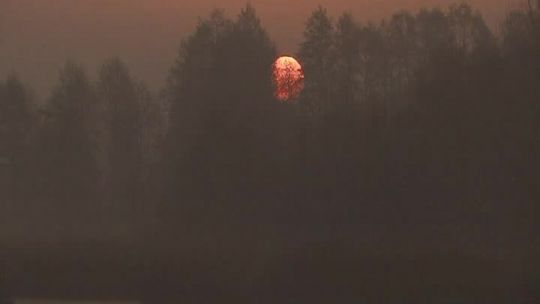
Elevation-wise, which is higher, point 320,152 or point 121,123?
point 121,123

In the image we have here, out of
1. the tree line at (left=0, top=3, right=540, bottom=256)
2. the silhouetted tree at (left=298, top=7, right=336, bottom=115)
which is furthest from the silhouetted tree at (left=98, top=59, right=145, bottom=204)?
the silhouetted tree at (left=298, top=7, right=336, bottom=115)

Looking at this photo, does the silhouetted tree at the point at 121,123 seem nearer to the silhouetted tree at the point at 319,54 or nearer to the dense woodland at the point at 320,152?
the dense woodland at the point at 320,152

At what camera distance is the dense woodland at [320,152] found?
20234mm

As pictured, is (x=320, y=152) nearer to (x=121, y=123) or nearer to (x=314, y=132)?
(x=314, y=132)

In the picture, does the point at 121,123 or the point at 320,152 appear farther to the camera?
the point at 121,123

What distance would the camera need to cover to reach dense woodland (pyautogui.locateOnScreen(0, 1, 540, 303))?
2023cm

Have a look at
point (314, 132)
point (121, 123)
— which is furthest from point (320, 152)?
point (121, 123)

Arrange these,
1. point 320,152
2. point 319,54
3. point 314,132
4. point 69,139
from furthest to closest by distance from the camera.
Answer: point 69,139 < point 319,54 < point 314,132 < point 320,152

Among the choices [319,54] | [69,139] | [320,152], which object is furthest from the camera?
[69,139]

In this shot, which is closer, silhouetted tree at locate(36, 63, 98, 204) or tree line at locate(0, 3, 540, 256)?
tree line at locate(0, 3, 540, 256)

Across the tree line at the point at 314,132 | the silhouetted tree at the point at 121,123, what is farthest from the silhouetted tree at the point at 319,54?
the silhouetted tree at the point at 121,123

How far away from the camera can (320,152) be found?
2938 cm

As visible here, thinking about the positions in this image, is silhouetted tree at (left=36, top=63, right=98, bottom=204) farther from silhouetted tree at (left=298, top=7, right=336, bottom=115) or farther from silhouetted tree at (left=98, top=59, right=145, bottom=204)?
silhouetted tree at (left=298, top=7, right=336, bottom=115)

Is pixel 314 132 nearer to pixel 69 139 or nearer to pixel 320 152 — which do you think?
→ pixel 320 152
